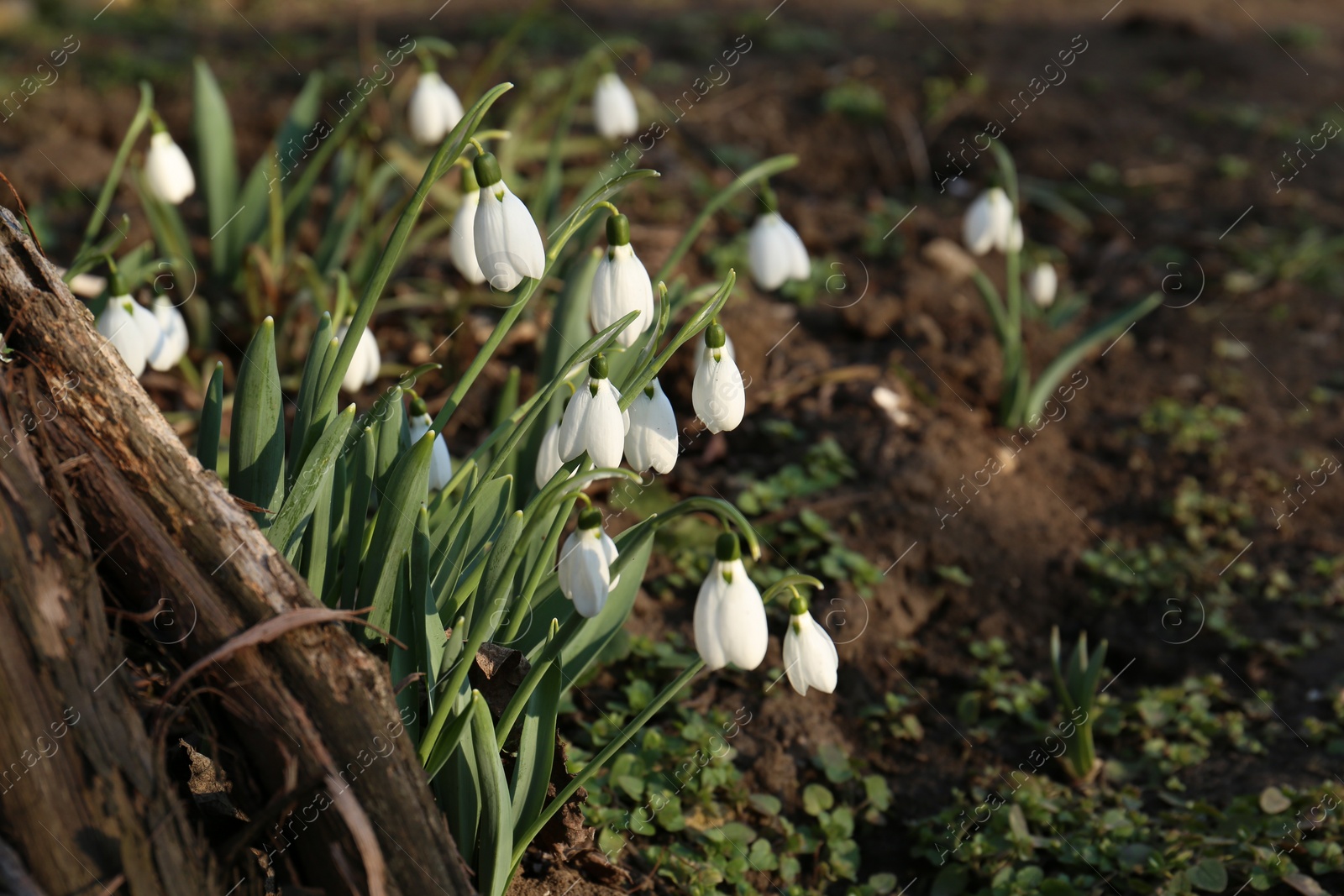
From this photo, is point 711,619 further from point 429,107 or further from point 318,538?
point 429,107

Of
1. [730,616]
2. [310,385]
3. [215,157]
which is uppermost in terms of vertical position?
[215,157]

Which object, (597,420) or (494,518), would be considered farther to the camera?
(494,518)

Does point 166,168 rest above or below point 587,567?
above

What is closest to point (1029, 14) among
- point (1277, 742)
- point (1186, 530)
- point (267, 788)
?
point (1186, 530)

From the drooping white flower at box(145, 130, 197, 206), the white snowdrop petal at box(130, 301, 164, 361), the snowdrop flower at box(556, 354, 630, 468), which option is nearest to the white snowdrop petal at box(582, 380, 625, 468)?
the snowdrop flower at box(556, 354, 630, 468)

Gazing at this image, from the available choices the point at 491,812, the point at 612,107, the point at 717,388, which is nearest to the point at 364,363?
the point at 717,388

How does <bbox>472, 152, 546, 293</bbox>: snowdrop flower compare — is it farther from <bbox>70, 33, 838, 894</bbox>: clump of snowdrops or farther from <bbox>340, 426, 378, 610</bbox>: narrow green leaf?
<bbox>340, 426, 378, 610</bbox>: narrow green leaf

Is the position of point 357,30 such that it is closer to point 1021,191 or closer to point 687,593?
point 1021,191
